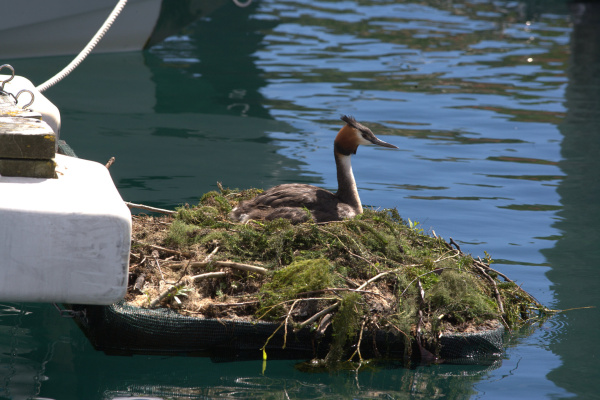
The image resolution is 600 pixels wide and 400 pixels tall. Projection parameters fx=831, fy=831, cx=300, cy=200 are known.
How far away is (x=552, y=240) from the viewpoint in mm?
8438

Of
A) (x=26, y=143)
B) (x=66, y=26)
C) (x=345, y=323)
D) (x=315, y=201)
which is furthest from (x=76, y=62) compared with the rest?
(x=66, y=26)

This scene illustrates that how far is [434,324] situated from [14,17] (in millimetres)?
12160

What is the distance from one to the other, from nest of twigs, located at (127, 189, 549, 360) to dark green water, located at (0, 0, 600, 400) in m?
0.34

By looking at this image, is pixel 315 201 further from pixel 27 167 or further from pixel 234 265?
pixel 27 167

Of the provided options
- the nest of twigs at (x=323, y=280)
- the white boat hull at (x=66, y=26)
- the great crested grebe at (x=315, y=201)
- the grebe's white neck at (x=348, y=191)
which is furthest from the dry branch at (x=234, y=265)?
the white boat hull at (x=66, y=26)

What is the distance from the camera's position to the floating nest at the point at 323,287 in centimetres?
548

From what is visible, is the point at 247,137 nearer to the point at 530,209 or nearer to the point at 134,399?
the point at 530,209

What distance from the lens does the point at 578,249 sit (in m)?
8.22

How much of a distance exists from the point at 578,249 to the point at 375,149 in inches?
158

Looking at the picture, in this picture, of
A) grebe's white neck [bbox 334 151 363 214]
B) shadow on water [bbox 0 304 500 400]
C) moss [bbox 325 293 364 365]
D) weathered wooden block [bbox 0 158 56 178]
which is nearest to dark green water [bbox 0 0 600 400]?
shadow on water [bbox 0 304 500 400]

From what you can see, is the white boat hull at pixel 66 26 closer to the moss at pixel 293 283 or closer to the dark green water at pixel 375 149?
the dark green water at pixel 375 149

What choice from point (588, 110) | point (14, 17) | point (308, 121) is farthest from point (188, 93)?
point (588, 110)

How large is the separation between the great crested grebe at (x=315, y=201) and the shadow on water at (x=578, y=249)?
197cm

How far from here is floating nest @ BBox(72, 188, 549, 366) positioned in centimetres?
548
